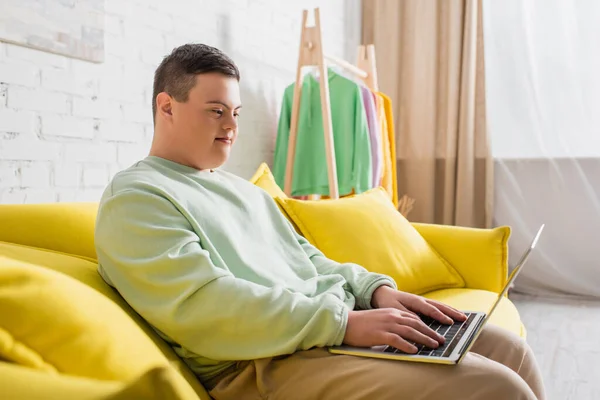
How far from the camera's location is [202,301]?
97cm

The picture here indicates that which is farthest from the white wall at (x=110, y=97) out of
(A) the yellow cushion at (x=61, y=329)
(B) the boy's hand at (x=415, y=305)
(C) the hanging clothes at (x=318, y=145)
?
(B) the boy's hand at (x=415, y=305)

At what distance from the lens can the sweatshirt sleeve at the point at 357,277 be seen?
1.29 meters

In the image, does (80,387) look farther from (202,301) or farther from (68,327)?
(202,301)

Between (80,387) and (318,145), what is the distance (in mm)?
2531

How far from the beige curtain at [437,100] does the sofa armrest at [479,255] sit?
1650mm

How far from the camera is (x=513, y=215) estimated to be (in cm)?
369

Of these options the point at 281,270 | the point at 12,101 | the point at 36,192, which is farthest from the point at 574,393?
the point at 12,101

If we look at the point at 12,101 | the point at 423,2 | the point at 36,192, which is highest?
the point at 423,2

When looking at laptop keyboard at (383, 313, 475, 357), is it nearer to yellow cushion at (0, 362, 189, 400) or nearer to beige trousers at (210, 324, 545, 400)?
beige trousers at (210, 324, 545, 400)

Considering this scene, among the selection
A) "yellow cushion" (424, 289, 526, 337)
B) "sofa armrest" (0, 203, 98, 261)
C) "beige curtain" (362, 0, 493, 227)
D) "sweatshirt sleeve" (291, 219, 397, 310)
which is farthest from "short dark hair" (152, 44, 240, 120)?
"beige curtain" (362, 0, 493, 227)

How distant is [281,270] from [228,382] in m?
0.27

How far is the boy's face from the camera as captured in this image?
1.24 metres

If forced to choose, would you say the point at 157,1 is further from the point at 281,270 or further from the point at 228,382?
the point at 228,382

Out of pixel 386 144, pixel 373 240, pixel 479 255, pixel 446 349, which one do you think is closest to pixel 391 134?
pixel 386 144
